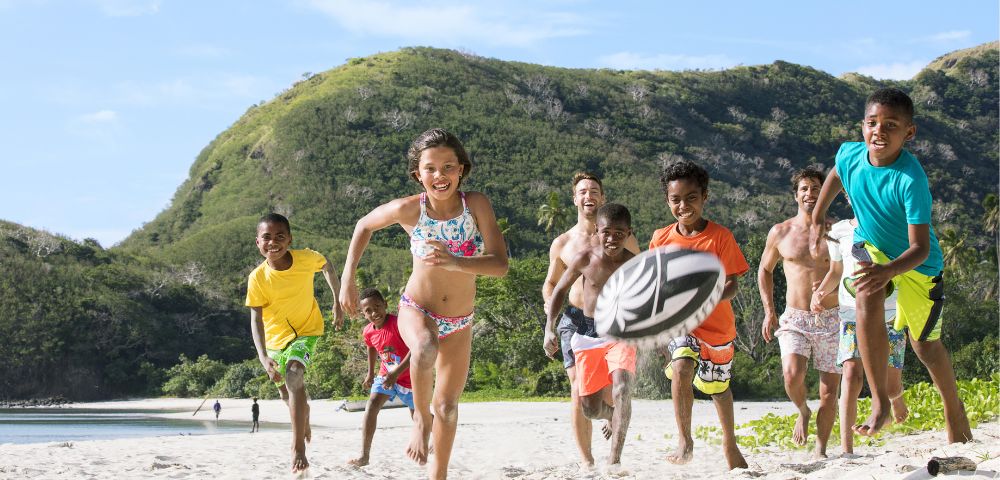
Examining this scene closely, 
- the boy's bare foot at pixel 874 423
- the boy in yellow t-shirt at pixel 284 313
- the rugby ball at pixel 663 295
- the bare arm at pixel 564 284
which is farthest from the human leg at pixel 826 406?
the boy in yellow t-shirt at pixel 284 313

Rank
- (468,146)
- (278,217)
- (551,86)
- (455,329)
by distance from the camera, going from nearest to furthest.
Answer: (455,329) < (278,217) < (468,146) < (551,86)

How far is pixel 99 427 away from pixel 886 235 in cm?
3342

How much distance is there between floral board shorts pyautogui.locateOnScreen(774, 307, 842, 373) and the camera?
8.79 meters

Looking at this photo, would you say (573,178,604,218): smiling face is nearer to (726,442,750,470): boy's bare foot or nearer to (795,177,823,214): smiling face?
(795,177,823,214): smiling face

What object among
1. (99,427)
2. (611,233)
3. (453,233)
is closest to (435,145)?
(453,233)

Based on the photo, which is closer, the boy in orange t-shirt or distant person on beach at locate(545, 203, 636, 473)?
the boy in orange t-shirt

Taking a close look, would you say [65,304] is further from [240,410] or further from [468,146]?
[468,146]

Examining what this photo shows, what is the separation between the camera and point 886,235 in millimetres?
6172

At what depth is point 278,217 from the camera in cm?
895

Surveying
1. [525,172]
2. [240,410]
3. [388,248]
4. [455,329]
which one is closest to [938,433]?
[455,329]

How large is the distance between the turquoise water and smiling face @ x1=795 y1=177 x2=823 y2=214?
21549mm

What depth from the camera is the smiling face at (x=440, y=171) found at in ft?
23.3

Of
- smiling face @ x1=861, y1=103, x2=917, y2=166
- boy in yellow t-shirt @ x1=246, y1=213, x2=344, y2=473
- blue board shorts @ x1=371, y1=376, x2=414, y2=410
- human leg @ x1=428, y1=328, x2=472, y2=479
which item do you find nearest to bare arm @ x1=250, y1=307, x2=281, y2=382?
boy in yellow t-shirt @ x1=246, y1=213, x2=344, y2=473

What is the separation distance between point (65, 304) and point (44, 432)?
37.6 meters
